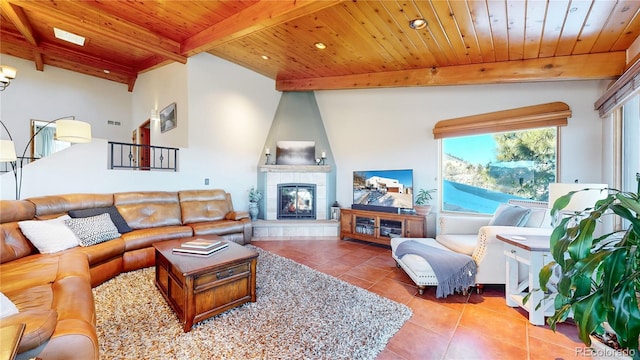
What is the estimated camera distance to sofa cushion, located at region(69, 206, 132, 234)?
9.53 feet

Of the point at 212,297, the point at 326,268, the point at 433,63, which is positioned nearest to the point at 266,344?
the point at 212,297

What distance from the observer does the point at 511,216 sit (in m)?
2.76

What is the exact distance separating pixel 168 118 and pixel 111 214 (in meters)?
2.32

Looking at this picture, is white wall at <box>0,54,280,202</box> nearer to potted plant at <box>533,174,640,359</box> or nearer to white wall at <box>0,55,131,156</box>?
white wall at <box>0,55,131,156</box>

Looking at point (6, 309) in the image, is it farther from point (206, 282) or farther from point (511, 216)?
point (511, 216)

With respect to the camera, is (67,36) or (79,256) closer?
(79,256)

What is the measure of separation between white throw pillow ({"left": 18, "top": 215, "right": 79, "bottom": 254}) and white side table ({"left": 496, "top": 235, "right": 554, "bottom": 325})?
165 inches

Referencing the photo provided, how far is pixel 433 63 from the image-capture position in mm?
3445

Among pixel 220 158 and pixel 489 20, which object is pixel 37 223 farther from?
pixel 489 20

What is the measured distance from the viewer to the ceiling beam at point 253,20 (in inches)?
→ 93.4

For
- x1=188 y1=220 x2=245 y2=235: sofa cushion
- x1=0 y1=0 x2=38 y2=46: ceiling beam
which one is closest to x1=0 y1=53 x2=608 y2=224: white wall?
x1=188 y1=220 x2=245 y2=235: sofa cushion

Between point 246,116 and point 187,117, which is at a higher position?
point 246,116

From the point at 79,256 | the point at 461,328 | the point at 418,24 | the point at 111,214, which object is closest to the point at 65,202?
the point at 111,214

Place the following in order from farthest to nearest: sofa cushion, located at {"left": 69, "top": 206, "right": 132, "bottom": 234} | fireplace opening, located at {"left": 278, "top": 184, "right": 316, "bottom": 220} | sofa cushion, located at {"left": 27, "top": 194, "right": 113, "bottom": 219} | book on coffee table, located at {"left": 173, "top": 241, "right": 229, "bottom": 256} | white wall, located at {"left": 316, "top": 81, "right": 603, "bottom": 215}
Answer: fireplace opening, located at {"left": 278, "top": 184, "right": 316, "bottom": 220} < white wall, located at {"left": 316, "top": 81, "right": 603, "bottom": 215} < sofa cushion, located at {"left": 69, "top": 206, "right": 132, "bottom": 234} < sofa cushion, located at {"left": 27, "top": 194, "right": 113, "bottom": 219} < book on coffee table, located at {"left": 173, "top": 241, "right": 229, "bottom": 256}
